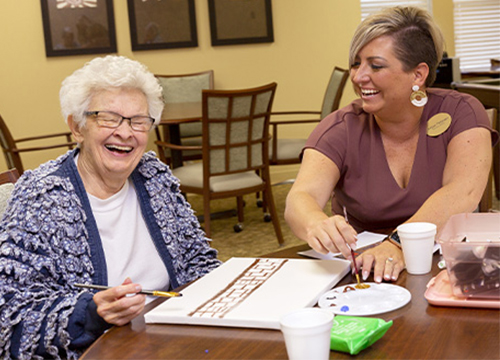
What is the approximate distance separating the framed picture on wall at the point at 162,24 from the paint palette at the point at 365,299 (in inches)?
196

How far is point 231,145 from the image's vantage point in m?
4.27

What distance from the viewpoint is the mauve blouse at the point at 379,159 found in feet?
6.73

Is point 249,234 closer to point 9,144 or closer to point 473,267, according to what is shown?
point 9,144

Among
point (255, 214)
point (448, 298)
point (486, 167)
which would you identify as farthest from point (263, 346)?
point (255, 214)

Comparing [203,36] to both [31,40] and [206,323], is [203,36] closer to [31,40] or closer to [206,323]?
[31,40]

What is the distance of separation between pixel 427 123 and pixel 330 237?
0.74m

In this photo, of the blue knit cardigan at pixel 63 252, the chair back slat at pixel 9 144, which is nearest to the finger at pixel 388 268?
the blue knit cardigan at pixel 63 252

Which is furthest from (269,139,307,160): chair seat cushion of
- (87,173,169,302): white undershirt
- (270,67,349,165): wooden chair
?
(87,173,169,302): white undershirt

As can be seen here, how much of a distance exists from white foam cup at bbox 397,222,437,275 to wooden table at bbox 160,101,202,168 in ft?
10.3

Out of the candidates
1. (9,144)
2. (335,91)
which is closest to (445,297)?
(335,91)

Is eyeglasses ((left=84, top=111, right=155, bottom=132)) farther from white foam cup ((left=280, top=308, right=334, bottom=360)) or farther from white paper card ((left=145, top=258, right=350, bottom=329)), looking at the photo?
white foam cup ((left=280, top=308, right=334, bottom=360))

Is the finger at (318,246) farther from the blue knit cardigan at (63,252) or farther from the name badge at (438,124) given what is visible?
the name badge at (438,124)

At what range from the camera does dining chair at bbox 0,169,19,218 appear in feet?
5.99

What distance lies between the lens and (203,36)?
6227 millimetres
